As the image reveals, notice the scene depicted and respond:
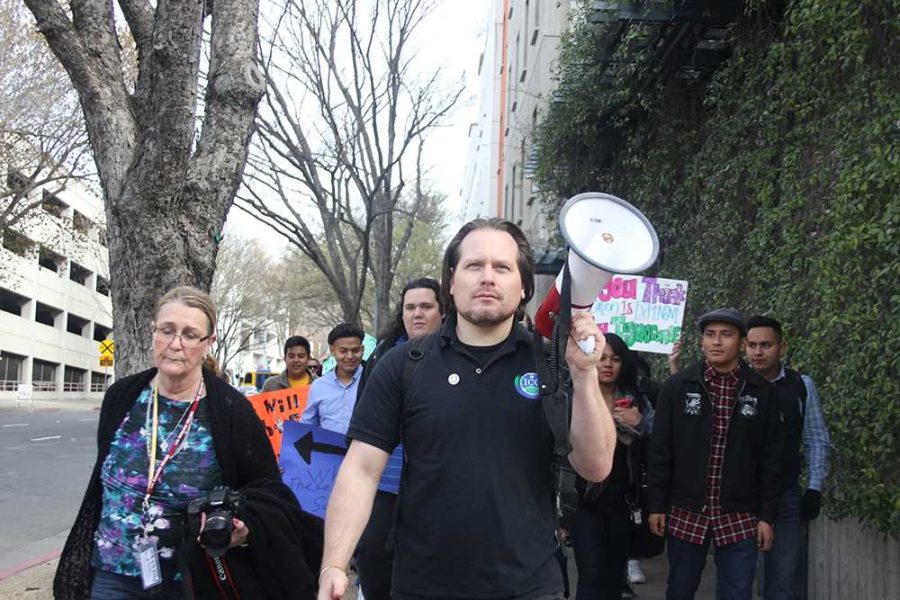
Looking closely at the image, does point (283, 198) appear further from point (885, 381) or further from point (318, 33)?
point (885, 381)

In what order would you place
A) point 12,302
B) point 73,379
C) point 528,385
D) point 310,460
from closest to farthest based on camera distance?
point 528,385 < point 310,460 < point 12,302 < point 73,379

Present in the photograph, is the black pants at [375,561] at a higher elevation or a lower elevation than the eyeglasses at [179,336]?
lower

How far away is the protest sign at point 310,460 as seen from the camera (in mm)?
5531

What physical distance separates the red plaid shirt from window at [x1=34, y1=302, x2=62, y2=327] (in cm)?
6114

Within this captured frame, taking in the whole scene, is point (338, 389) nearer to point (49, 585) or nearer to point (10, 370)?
point (49, 585)

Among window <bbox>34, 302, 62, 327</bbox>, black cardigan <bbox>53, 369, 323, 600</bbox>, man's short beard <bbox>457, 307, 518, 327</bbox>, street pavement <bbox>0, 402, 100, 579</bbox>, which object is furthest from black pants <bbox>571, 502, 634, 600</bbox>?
window <bbox>34, 302, 62, 327</bbox>

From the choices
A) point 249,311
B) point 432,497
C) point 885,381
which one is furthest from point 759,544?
point 249,311

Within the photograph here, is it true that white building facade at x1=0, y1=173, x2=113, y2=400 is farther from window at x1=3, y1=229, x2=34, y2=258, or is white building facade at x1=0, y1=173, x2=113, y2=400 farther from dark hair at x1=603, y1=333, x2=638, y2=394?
dark hair at x1=603, y1=333, x2=638, y2=394

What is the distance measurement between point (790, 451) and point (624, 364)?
1079mm

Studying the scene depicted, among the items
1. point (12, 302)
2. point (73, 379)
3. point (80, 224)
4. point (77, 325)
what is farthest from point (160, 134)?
point (77, 325)

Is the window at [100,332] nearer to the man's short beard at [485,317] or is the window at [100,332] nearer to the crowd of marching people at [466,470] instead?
the crowd of marching people at [466,470]

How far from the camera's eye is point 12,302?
188ft

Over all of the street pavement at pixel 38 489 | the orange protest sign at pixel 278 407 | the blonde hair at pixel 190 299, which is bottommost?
the street pavement at pixel 38 489

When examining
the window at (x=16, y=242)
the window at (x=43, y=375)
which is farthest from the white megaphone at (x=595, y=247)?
the window at (x=43, y=375)
